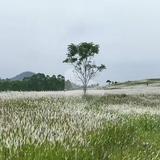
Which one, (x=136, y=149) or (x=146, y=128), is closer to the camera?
(x=136, y=149)

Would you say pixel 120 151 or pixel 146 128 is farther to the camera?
pixel 146 128

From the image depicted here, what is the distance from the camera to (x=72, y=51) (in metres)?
40.0

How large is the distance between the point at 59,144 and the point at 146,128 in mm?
9145

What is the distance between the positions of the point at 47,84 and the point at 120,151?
78078 mm

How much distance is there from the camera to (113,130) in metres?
13.0

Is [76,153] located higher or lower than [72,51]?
lower

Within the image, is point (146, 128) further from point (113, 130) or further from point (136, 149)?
point (136, 149)

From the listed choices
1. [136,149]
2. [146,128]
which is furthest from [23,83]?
[136,149]

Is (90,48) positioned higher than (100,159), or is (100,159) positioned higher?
(90,48)

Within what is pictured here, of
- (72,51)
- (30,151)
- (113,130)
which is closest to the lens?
(30,151)

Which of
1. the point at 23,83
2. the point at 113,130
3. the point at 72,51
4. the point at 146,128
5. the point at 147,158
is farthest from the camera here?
the point at 23,83

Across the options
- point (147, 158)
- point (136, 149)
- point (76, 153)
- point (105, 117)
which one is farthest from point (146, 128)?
point (76, 153)

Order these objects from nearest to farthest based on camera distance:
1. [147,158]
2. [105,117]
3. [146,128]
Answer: [147,158]
[105,117]
[146,128]

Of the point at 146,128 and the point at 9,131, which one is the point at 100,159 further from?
the point at 146,128
